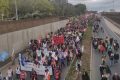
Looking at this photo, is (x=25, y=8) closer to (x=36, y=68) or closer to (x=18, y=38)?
(x=18, y=38)

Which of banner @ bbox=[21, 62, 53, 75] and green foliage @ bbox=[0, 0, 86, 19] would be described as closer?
banner @ bbox=[21, 62, 53, 75]

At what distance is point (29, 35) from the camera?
158 feet

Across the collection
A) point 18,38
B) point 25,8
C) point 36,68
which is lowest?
point 18,38

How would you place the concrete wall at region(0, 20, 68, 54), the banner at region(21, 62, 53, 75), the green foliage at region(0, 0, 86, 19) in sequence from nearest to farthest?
the banner at region(21, 62, 53, 75), the concrete wall at region(0, 20, 68, 54), the green foliage at region(0, 0, 86, 19)

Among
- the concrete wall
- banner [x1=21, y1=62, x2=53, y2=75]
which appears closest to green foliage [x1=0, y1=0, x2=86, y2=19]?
the concrete wall

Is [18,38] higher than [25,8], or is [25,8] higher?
[25,8]

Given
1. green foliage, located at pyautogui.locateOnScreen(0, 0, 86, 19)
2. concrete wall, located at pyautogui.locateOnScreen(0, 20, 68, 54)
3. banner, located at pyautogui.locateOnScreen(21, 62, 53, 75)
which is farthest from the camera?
green foliage, located at pyautogui.locateOnScreen(0, 0, 86, 19)

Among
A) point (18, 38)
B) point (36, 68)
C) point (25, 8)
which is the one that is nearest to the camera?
point (36, 68)

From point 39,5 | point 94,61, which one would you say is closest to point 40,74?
point 94,61

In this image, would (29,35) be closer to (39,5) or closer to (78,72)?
(78,72)

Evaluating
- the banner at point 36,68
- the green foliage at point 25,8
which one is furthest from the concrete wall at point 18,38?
the green foliage at point 25,8

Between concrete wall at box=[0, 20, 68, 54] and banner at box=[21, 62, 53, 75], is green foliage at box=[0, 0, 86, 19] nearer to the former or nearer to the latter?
concrete wall at box=[0, 20, 68, 54]

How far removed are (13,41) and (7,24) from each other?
1.98 metres

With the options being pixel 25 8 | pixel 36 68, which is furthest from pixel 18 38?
pixel 25 8
